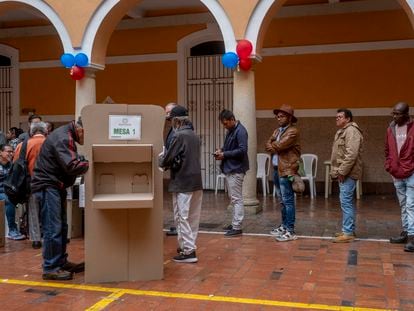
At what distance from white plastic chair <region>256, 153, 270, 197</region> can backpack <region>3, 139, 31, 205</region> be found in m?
6.47

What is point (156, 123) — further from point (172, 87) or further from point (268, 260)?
point (172, 87)

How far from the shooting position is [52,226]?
543 cm

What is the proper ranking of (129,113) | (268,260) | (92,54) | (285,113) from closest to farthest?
(129,113), (268,260), (285,113), (92,54)

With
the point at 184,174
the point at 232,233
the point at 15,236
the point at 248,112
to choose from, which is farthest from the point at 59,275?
the point at 248,112

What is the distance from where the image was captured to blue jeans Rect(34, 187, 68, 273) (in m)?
5.42

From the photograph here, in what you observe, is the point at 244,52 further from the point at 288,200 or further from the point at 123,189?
the point at 123,189

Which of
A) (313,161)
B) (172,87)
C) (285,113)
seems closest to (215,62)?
(172,87)

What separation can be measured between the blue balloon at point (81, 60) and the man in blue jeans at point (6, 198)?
2903 millimetres

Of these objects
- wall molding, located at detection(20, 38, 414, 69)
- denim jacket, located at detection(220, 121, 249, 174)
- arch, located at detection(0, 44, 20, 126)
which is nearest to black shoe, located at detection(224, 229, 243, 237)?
denim jacket, located at detection(220, 121, 249, 174)

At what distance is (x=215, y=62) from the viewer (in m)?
13.3

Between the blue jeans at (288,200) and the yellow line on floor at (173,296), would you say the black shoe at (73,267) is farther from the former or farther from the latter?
the blue jeans at (288,200)

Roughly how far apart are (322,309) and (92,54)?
7.28m

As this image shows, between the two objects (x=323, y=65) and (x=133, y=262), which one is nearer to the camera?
(x=133, y=262)

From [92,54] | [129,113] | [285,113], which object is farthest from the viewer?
[92,54]
